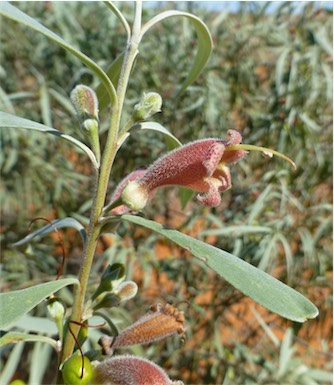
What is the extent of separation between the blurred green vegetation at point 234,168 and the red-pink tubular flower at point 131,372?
113 cm

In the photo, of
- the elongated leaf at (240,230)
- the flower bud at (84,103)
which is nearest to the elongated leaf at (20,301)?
the flower bud at (84,103)

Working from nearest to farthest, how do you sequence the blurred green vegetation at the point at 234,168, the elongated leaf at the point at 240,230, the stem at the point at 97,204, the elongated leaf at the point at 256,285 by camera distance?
the elongated leaf at the point at 256,285 < the stem at the point at 97,204 < the elongated leaf at the point at 240,230 < the blurred green vegetation at the point at 234,168

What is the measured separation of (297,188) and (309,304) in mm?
1657

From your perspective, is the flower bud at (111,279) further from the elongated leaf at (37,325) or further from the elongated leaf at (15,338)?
the elongated leaf at (37,325)

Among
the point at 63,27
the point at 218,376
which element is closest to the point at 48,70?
the point at 63,27

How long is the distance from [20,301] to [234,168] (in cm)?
160

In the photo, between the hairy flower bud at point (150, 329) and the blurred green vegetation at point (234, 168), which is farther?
the blurred green vegetation at point (234, 168)

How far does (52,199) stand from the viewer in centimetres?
252

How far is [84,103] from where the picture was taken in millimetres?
683

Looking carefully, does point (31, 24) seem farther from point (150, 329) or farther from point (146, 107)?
point (150, 329)

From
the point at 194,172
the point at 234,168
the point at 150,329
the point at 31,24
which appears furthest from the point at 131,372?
the point at 234,168

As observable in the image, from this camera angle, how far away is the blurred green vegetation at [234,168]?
204cm

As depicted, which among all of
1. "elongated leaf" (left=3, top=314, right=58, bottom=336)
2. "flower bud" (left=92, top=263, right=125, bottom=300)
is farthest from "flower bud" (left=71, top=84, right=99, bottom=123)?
"elongated leaf" (left=3, top=314, right=58, bottom=336)

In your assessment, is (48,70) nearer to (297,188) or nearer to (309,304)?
(297,188)
